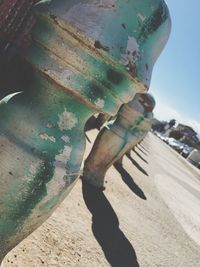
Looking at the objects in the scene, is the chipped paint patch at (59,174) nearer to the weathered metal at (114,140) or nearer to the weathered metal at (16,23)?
the weathered metal at (16,23)

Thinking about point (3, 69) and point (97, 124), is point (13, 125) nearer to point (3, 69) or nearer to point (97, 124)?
point (3, 69)

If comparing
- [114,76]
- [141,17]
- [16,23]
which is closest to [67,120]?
[114,76]

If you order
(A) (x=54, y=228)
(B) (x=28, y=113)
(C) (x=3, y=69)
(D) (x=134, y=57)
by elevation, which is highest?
(D) (x=134, y=57)

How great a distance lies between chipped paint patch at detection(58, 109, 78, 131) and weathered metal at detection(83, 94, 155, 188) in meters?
2.03

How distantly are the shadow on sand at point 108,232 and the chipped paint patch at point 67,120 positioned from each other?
3.91 ft

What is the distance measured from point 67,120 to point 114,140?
2100 millimetres

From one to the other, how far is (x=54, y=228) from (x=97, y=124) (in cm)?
484

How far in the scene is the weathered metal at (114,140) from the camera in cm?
279

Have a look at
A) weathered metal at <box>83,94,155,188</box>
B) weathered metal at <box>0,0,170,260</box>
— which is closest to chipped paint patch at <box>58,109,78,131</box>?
weathered metal at <box>0,0,170,260</box>

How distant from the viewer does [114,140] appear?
2.82m

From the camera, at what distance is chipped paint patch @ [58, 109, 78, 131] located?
0.73m

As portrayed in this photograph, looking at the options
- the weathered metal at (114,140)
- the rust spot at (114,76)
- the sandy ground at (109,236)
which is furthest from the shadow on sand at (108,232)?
the rust spot at (114,76)

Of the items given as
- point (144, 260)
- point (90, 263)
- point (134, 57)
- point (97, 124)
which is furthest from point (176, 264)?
point (97, 124)

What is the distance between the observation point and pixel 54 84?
27.9 inches
